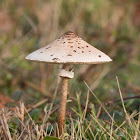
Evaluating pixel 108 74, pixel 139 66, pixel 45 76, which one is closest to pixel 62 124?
pixel 45 76

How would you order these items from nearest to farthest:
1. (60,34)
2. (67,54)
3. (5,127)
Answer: (67,54)
(5,127)
(60,34)

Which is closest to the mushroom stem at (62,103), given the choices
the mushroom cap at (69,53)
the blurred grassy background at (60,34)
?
the mushroom cap at (69,53)

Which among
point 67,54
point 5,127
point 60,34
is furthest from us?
point 60,34

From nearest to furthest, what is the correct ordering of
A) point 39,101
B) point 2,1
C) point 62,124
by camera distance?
1. point 62,124
2. point 39,101
3. point 2,1

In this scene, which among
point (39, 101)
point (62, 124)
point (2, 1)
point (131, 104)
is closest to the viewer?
point (62, 124)

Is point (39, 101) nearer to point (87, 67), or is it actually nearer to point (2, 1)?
point (87, 67)

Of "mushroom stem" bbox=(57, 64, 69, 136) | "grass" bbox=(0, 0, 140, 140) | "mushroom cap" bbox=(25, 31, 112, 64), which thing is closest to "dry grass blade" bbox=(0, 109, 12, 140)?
"mushroom stem" bbox=(57, 64, 69, 136)

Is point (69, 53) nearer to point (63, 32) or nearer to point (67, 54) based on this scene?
point (67, 54)

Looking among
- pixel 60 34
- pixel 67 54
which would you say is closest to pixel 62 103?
pixel 67 54

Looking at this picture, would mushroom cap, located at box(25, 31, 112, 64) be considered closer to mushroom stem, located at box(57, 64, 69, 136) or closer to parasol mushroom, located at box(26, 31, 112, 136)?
parasol mushroom, located at box(26, 31, 112, 136)
